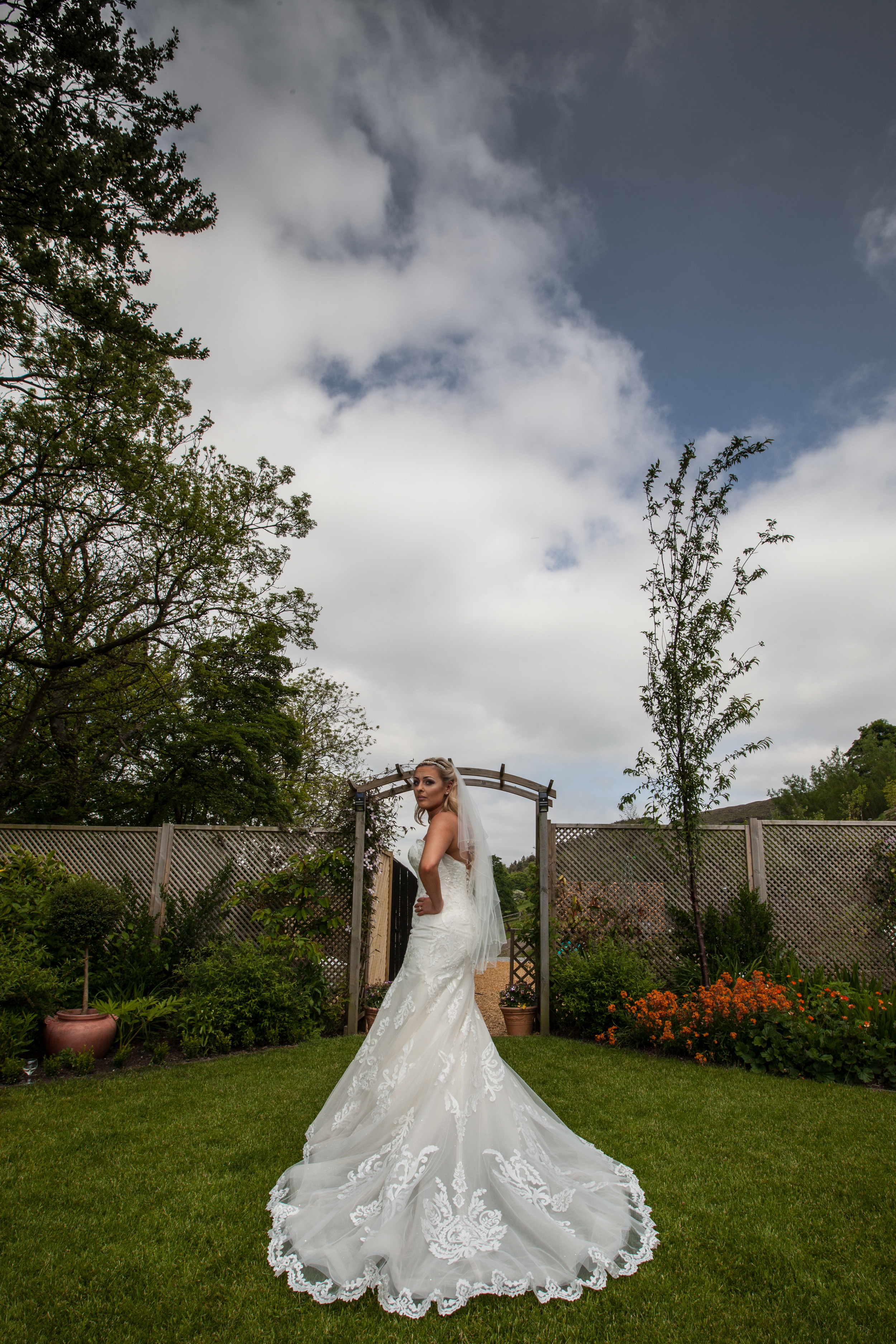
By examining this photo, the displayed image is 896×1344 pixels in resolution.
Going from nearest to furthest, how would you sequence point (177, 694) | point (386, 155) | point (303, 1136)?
point (303, 1136)
point (386, 155)
point (177, 694)

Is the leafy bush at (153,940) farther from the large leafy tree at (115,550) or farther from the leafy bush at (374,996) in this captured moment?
the large leafy tree at (115,550)

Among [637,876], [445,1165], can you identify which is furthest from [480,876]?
[637,876]

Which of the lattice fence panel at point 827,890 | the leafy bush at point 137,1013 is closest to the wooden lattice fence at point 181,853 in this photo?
the leafy bush at point 137,1013

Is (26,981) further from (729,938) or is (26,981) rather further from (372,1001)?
(729,938)

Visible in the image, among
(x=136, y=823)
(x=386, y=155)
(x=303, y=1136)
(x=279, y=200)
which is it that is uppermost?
(x=386, y=155)

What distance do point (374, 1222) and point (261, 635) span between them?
13.5 m

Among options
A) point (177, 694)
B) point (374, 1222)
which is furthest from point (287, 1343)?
point (177, 694)

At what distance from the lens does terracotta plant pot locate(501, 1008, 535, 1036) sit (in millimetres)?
7348

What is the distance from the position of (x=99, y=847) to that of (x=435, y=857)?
6413 millimetres

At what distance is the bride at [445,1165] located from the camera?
2350 mm

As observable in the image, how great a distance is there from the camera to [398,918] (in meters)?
11.0

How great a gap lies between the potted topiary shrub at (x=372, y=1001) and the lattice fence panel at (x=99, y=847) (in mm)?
2846

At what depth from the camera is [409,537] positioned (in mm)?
8328

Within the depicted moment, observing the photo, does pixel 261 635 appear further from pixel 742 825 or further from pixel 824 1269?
pixel 824 1269
